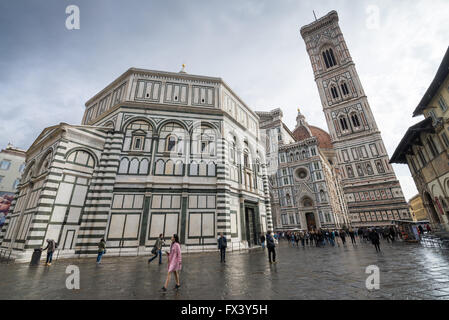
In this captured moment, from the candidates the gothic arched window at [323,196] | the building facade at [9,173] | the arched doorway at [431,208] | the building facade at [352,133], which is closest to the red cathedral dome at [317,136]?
the building facade at [352,133]

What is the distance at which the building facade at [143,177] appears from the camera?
12805 mm

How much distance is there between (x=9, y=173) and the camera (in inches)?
1283

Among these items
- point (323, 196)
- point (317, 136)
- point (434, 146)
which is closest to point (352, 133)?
point (323, 196)

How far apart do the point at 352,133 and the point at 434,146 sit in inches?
1226

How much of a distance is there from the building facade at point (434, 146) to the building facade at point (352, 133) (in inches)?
761

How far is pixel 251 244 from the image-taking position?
56.9 feet

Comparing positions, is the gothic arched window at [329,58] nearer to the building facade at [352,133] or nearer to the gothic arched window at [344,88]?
the building facade at [352,133]

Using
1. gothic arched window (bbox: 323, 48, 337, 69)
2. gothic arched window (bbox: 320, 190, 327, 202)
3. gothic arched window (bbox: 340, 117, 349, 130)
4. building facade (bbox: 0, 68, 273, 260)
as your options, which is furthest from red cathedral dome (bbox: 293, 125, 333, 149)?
building facade (bbox: 0, 68, 273, 260)

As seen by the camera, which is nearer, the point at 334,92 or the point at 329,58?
the point at 334,92

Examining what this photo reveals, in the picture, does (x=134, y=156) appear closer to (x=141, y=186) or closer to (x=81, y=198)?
(x=141, y=186)

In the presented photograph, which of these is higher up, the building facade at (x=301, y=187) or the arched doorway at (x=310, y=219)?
the building facade at (x=301, y=187)

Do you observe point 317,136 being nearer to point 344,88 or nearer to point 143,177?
point 344,88

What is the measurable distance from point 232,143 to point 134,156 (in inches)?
336
